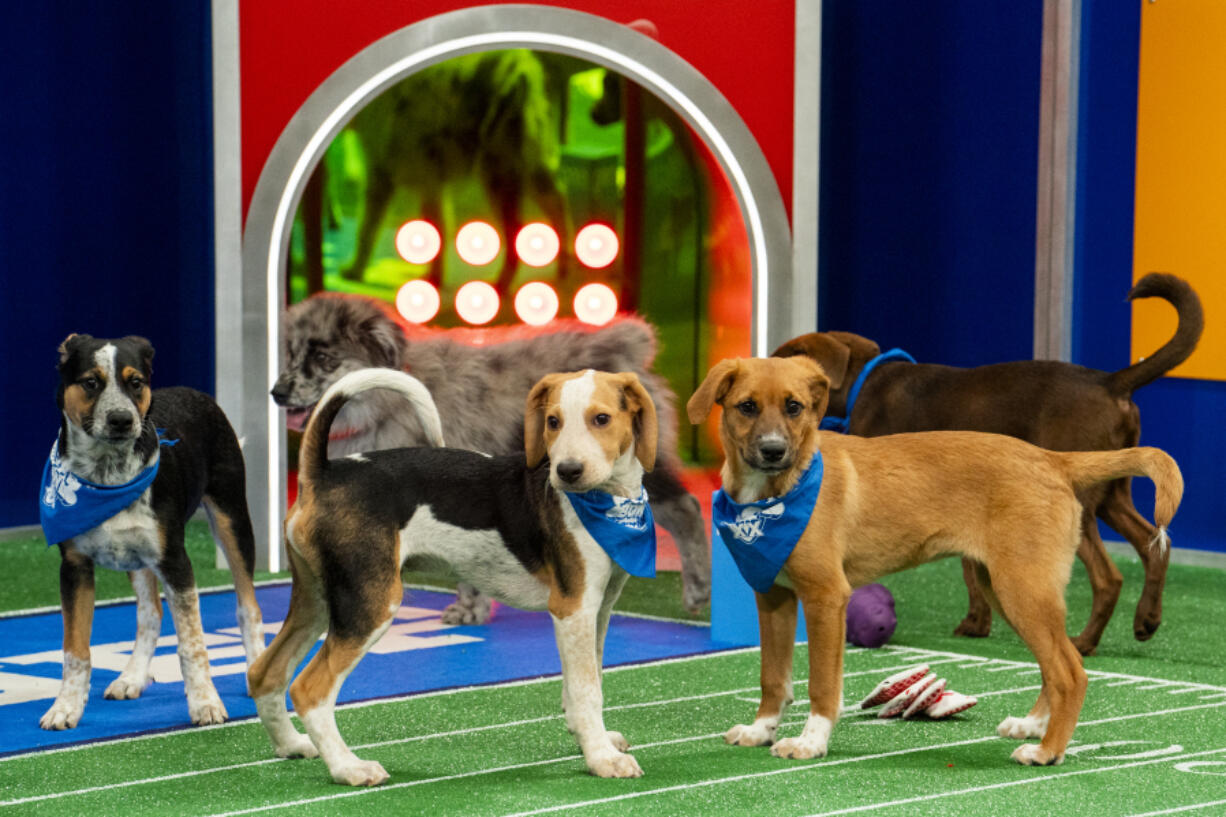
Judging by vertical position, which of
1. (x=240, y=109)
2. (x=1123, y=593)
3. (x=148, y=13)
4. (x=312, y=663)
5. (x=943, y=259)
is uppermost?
(x=148, y=13)

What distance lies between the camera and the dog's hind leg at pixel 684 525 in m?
7.90

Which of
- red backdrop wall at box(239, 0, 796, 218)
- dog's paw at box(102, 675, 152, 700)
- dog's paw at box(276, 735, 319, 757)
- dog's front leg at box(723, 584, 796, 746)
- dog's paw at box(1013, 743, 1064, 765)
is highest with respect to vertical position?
red backdrop wall at box(239, 0, 796, 218)

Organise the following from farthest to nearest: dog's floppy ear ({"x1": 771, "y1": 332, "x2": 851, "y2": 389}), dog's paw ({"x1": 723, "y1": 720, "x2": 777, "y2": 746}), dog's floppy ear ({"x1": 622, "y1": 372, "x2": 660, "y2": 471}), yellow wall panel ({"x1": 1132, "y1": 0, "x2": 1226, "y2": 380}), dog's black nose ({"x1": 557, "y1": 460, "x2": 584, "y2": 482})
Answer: yellow wall panel ({"x1": 1132, "y1": 0, "x2": 1226, "y2": 380}) < dog's floppy ear ({"x1": 771, "y1": 332, "x2": 851, "y2": 389}) < dog's paw ({"x1": 723, "y1": 720, "x2": 777, "y2": 746}) < dog's floppy ear ({"x1": 622, "y1": 372, "x2": 660, "y2": 471}) < dog's black nose ({"x1": 557, "y1": 460, "x2": 584, "y2": 482})

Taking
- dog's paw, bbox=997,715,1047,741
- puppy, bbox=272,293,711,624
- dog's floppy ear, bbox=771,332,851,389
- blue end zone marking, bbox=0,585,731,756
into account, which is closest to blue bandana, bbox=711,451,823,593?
dog's paw, bbox=997,715,1047,741

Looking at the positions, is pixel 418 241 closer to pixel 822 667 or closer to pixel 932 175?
pixel 932 175

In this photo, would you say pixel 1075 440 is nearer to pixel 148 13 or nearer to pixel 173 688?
pixel 173 688

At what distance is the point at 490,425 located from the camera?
7938 millimetres

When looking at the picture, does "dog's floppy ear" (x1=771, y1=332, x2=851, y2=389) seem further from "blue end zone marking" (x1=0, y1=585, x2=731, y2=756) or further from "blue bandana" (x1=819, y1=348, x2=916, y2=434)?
"blue end zone marking" (x1=0, y1=585, x2=731, y2=756)

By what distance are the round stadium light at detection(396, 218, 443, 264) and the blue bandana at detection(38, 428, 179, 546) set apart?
3.63m

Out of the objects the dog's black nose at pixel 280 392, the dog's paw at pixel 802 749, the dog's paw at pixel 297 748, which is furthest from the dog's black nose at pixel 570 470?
the dog's black nose at pixel 280 392

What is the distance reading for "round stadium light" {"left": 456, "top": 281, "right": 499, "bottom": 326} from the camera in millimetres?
8883

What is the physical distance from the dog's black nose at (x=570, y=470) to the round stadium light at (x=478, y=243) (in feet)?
14.9

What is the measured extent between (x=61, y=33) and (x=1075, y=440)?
6.78 meters

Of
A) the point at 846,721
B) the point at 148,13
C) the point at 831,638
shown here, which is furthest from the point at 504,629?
the point at 148,13
